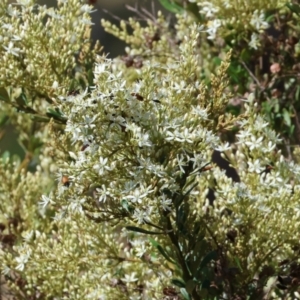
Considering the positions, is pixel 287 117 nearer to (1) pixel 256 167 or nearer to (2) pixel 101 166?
(1) pixel 256 167

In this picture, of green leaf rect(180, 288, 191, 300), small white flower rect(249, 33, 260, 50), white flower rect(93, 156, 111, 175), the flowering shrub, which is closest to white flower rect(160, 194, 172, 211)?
the flowering shrub

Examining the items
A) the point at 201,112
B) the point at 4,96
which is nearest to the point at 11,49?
the point at 4,96

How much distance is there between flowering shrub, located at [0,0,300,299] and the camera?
130cm

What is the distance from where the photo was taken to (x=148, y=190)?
1293 mm

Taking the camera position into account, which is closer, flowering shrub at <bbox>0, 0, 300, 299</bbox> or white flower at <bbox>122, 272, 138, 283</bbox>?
flowering shrub at <bbox>0, 0, 300, 299</bbox>

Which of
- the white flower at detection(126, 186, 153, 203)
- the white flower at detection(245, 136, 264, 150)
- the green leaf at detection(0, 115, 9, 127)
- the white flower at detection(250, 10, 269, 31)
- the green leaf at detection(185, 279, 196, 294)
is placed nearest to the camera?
the white flower at detection(126, 186, 153, 203)

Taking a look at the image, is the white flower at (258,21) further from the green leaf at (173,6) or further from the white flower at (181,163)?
the white flower at (181,163)

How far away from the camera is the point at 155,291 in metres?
1.62

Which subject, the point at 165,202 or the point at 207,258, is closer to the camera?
the point at 165,202

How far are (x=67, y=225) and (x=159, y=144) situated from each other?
0.50m

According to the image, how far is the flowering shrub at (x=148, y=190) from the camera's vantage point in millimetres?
1299

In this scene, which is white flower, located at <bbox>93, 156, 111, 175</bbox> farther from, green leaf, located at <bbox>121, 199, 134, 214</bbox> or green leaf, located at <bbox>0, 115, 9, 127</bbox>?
green leaf, located at <bbox>0, 115, 9, 127</bbox>

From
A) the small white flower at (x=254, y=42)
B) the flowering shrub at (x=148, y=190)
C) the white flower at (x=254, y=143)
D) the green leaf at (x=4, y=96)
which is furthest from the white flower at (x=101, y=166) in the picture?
the small white flower at (x=254, y=42)

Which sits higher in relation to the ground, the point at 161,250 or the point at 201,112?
the point at 201,112
